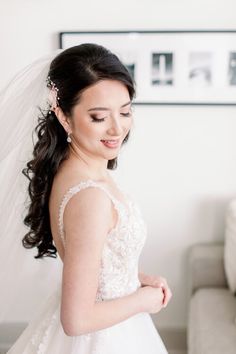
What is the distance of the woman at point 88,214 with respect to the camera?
1.01 meters

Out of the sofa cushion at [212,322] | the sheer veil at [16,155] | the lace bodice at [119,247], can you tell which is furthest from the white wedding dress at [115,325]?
the sofa cushion at [212,322]

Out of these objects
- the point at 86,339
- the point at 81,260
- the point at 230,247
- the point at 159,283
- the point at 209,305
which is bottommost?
the point at 209,305

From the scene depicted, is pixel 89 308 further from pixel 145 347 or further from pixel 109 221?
pixel 145 347

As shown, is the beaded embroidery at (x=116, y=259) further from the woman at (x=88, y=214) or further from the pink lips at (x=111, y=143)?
the pink lips at (x=111, y=143)

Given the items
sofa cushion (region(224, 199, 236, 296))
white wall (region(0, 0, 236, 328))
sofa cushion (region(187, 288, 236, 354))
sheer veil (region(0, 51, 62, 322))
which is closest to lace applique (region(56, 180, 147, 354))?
sheer veil (region(0, 51, 62, 322))

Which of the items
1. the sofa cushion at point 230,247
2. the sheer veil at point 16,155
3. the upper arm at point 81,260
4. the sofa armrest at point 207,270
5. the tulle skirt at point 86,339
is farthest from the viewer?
the sofa armrest at point 207,270

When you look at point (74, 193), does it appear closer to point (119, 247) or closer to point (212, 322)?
point (119, 247)

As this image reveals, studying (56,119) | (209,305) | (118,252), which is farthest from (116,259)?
(209,305)

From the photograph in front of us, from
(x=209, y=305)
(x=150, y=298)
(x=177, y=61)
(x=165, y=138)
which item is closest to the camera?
(x=150, y=298)

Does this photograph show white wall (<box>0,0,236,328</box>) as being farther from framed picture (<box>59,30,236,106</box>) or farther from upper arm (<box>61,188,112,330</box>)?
upper arm (<box>61,188,112,330</box>)

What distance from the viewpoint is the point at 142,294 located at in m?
1.20

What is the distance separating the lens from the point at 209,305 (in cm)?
214

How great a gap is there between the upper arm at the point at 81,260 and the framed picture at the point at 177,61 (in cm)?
142

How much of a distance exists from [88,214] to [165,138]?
145 centimetres
